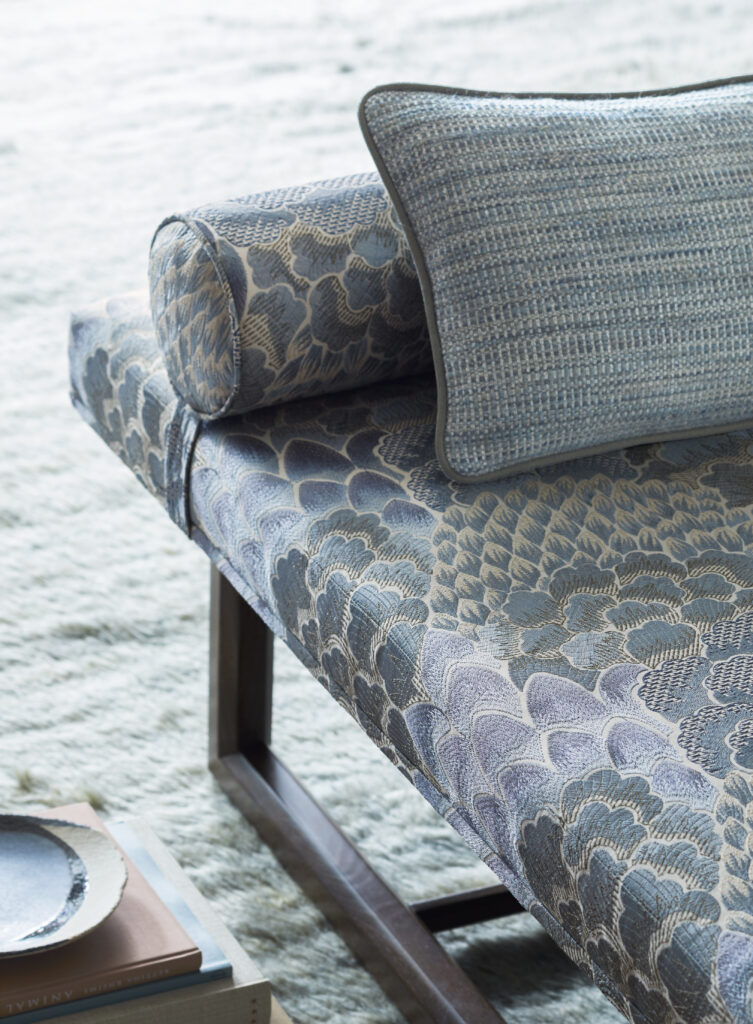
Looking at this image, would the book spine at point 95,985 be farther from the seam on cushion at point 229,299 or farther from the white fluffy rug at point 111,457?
the seam on cushion at point 229,299

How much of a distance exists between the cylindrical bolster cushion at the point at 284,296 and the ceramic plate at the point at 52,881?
428mm

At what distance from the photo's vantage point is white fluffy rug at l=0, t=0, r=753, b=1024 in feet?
4.50

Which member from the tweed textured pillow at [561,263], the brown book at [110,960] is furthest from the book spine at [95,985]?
the tweed textured pillow at [561,263]

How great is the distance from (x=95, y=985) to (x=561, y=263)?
64 centimetres

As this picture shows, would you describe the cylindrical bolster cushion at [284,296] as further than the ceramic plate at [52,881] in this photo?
Yes

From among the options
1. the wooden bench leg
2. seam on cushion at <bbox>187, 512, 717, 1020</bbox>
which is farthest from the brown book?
the wooden bench leg

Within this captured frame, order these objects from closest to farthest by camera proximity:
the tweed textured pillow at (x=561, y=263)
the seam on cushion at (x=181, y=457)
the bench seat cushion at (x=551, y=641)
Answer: the bench seat cushion at (x=551, y=641), the tweed textured pillow at (x=561, y=263), the seam on cushion at (x=181, y=457)

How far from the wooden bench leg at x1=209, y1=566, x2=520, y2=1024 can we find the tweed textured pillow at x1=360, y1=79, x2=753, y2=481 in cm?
39

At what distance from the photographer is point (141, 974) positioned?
87 cm

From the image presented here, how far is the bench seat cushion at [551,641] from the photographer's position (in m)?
0.81

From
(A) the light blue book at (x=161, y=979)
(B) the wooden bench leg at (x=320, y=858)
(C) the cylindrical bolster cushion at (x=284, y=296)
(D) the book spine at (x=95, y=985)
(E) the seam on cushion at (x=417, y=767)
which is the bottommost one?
(B) the wooden bench leg at (x=320, y=858)

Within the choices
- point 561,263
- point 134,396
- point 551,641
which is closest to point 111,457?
point 134,396

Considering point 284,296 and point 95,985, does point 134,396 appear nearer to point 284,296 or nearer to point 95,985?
point 284,296

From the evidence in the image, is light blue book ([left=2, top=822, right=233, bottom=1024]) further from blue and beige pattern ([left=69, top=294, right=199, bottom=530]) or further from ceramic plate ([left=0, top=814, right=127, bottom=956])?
blue and beige pattern ([left=69, top=294, right=199, bottom=530])
